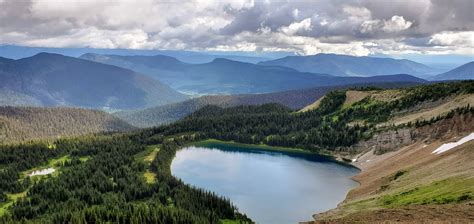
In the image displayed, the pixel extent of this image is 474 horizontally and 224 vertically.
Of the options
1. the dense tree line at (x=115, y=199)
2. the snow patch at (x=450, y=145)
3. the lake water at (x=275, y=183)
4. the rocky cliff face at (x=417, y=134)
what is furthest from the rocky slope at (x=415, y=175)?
the dense tree line at (x=115, y=199)

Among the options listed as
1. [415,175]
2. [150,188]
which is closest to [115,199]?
[150,188]

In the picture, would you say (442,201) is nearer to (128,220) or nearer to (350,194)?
(350,194)

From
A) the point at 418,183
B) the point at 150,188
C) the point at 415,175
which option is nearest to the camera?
the point at 418,183

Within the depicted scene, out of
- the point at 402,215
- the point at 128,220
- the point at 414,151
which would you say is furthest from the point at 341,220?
the point at 414,151

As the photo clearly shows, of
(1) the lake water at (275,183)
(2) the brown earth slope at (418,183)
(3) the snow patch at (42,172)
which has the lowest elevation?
(3) the snow patch at (42,172)

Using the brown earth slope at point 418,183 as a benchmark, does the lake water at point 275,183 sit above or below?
below

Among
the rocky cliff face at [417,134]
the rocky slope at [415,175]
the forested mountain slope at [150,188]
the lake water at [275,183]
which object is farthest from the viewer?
the rocky cliff face at [417,134]

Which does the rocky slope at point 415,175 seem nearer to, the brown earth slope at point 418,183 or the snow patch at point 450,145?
the brown earth slope at point 418,183

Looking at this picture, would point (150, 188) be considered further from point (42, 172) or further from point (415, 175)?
point (42, 172)

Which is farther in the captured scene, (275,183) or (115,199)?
(275,183)
